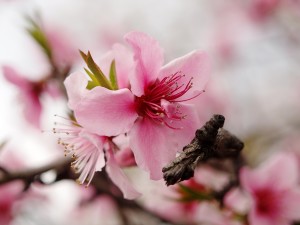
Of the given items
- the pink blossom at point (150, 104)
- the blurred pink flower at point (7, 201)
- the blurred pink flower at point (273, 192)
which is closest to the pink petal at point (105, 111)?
the pink blossom at point (150, 104)

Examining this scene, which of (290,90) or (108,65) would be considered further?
(290,90)

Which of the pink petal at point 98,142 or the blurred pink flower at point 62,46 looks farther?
the blurred pink flower at point 62,46

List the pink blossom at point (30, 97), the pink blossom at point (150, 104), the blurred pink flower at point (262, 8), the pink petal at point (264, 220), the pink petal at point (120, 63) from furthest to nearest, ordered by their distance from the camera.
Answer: the blurred pink flower at point (262, 8)
the pink blossom at point (30, 97)
the pink petal at point (264, 220)
the pink petal at point (120, 63)
the pink blossom at point (150, 104)

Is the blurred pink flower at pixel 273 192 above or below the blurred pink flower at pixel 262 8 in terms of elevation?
below

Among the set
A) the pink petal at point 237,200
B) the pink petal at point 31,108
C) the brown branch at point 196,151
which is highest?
the brown branch at point 196,151

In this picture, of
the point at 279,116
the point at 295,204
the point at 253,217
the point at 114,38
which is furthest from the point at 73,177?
the point at 114,38

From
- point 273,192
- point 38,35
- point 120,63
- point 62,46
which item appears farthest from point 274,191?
point 62,46

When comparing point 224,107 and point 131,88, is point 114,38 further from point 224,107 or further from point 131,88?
point 131,88

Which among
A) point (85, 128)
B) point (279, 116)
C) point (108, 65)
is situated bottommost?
point (279, 116)

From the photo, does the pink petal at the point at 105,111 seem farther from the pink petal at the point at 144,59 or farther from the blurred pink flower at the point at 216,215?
the blurred pink flower at the point at 216,215
